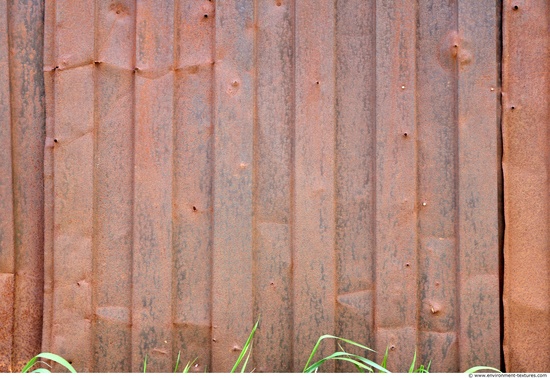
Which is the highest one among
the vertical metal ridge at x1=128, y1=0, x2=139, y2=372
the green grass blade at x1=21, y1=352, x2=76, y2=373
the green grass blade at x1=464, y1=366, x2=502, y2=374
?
the vertical metal ridge at x1=128, y1=0, x2=139, y2=372

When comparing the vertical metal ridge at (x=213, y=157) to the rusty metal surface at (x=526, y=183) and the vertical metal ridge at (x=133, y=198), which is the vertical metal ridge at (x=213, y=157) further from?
the rusty metal surface at (x=526, y=183)

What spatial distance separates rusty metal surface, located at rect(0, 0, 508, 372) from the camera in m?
1.66

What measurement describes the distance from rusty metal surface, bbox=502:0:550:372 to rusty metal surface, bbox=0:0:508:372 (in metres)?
0.06

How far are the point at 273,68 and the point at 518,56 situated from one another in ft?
2.85

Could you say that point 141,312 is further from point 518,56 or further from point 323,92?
point 518,56

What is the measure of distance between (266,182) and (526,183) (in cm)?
91

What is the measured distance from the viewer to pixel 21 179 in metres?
1.71

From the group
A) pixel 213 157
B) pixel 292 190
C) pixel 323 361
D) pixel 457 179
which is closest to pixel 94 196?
pixel 213 157

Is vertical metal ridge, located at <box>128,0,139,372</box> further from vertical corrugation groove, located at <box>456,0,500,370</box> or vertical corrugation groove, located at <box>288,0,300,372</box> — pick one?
vertical corrugation groove, located at <box>456,0,500,370</box>

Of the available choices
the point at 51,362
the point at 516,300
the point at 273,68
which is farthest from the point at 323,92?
the point at 51,362

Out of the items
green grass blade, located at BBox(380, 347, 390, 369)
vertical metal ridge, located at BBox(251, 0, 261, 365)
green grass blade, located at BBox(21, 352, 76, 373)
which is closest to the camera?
green grass blade, located at BBox(21, 352, 76, 373)

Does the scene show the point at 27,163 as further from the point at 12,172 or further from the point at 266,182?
the point at 266,182

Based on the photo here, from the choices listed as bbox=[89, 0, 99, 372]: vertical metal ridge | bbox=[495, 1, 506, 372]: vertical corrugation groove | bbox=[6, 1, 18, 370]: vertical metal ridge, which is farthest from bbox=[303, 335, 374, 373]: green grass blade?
bbox=[6, 1, 18, 370]: vertical metal ridge

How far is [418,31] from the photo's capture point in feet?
5.54
